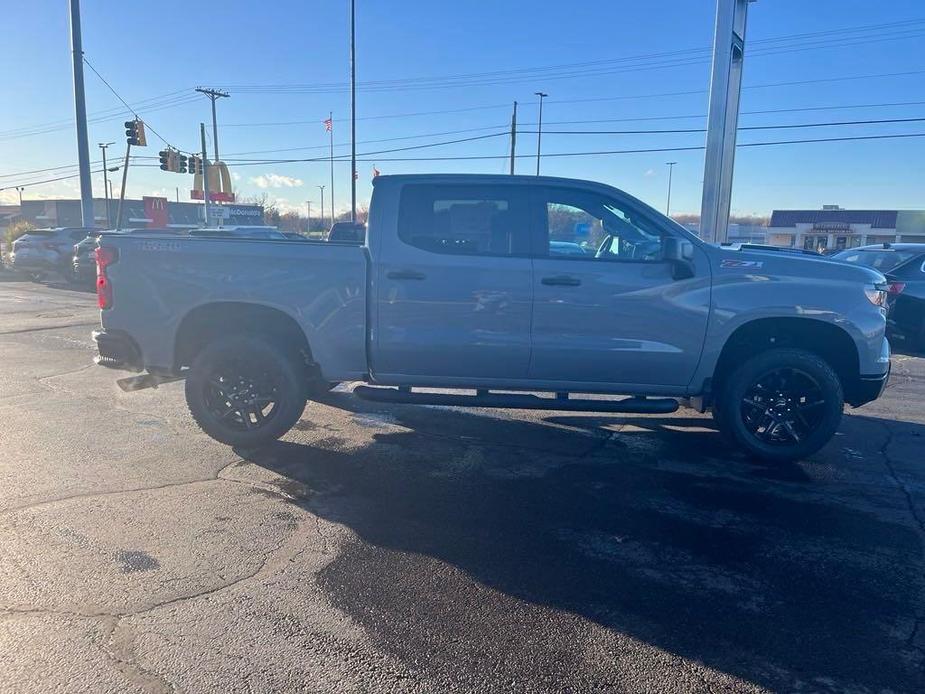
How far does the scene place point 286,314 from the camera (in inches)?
209

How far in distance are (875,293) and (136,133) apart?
83.9ft

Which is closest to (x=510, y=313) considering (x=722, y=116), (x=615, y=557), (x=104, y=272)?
(x=615, y=557)

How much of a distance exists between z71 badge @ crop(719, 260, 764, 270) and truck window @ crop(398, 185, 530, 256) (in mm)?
1488

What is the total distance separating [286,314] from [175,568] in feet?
7.22

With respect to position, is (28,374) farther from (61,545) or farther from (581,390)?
(581,390)

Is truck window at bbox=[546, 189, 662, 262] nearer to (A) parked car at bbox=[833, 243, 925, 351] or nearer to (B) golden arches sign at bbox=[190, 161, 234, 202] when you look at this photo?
(A) parked car at bbox=[833, 243, 925, 351]

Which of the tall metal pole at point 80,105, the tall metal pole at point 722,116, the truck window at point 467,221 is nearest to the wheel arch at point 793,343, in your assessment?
the truck window at point 467,221

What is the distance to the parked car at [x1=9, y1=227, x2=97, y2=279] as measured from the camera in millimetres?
20656

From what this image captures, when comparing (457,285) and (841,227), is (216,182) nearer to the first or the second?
(457,285)

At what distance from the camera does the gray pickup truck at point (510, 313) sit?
510 cm

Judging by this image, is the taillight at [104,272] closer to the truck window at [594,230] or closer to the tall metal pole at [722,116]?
the truck window at [594,230]

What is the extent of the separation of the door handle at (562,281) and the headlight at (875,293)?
2198 mm

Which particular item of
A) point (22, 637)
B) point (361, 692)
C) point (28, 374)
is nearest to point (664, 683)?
point (361, 692)

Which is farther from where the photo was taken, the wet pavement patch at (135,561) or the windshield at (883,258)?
the windshield at (883,258)
